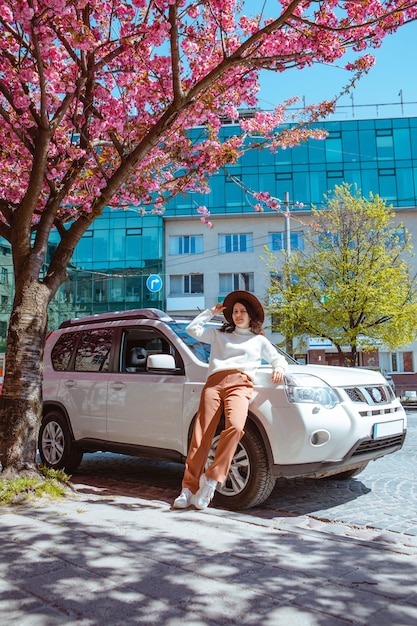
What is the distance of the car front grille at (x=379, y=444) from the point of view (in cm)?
502

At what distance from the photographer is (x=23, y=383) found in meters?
5.73

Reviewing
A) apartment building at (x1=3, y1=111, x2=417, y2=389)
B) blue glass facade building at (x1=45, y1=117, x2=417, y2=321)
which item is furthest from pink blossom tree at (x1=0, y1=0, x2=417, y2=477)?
blue glass facade building at (x1=45, y1=117, x2=417, y2=321)

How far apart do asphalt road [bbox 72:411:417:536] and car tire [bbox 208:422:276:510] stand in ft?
0.52

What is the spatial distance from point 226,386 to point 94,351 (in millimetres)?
2552

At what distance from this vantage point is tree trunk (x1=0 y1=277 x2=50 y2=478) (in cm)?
557

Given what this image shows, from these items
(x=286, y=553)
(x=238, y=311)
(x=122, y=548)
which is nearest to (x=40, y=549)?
(x=122, y=548)

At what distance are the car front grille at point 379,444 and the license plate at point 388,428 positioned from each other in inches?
1.6

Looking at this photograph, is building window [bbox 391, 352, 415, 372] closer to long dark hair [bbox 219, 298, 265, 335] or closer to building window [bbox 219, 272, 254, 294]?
building window [bbox 219, 272, 254, 294]

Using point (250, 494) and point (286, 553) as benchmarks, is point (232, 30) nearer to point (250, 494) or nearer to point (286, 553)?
point (250, 494)

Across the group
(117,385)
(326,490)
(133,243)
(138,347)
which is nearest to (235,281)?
(133,243)

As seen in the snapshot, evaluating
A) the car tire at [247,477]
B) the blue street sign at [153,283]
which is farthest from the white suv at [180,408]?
the blue street sign at [153,283]

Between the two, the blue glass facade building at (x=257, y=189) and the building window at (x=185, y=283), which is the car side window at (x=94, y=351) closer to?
the blue glass facade building at (x=257, y=189)

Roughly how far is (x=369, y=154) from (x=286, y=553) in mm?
38338

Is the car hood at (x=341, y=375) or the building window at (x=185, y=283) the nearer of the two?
the car hood at (x=341, y=375)
